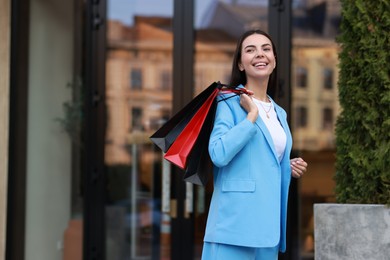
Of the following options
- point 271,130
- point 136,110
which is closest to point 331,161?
point 136,110

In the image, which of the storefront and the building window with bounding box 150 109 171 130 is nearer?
the storefront

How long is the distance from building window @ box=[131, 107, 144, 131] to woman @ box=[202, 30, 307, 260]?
10.3 ft

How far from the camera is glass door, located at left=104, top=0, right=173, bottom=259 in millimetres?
5121

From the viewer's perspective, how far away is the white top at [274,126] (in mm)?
2459

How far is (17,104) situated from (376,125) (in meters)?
2.71

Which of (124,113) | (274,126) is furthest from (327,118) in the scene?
(274,126)

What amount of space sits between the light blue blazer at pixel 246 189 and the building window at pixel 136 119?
126 inches

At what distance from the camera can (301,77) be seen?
6125mm

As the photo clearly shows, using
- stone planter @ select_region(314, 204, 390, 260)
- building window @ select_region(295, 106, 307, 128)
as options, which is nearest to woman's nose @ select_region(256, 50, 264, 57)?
stone planter @ select_region(314, 204, 390, 260)

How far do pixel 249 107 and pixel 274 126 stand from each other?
19 cm

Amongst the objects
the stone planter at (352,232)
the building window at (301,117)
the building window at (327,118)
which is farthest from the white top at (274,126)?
the building window at (327,118)

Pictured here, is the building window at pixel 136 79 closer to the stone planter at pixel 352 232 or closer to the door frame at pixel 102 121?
the door frame at pixel 102 121

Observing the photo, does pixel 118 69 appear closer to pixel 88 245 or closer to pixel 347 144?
pixel 88 245

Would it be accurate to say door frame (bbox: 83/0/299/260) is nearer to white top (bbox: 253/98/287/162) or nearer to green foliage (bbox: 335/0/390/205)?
green foliage (bbox: 335/0/390/205)
